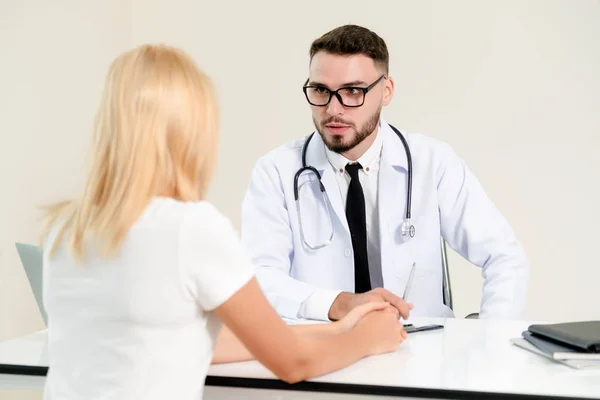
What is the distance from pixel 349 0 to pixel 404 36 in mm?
336

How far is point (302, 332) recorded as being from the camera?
1569mm

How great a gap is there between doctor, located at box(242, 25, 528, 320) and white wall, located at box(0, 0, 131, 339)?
901 millimetres

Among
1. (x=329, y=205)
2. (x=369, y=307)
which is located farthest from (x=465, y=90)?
(x=369, y=307)

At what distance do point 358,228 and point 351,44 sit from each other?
602 millimetres

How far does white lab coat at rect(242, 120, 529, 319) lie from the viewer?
227 centimetres

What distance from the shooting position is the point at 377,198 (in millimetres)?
2348

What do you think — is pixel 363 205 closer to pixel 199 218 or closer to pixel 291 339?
pixel 291 339

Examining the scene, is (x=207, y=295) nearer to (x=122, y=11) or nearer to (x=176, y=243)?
(x=176, y=243)

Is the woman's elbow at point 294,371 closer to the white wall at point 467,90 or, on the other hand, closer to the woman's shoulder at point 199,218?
the woman's shoulder at point 199,218

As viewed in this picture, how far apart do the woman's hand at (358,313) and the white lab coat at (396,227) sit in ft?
1.91

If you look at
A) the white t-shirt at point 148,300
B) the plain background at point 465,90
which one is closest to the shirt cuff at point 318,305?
the white t-shirt at point 148,300

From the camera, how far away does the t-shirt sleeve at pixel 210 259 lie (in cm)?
108

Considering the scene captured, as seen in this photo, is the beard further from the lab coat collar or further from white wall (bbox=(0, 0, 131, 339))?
white wall (bbox=(0, 0, 131, 339))

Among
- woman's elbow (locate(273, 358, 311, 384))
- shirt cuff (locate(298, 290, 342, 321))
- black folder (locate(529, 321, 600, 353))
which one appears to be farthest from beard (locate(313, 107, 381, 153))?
woman's elbow (locate(273, 358, 311, 384))
